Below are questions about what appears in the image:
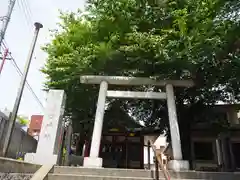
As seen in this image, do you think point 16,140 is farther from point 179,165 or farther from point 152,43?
point 152,43

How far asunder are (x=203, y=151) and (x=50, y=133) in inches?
495

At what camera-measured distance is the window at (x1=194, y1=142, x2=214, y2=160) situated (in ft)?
51.4

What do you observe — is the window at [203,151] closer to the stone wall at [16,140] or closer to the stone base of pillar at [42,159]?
the stone base of pillar at [42,159]

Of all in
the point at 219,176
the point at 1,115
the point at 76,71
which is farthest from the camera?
the point at 1,115

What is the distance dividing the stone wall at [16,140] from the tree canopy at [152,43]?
12.0 ft

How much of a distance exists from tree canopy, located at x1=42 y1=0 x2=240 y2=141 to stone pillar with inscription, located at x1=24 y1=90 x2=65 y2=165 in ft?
5.52

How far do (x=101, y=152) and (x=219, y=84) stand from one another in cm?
913

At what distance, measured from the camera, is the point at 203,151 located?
15844 millimetres

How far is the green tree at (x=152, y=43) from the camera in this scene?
7.45m

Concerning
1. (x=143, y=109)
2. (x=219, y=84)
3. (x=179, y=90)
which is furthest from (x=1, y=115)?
(x=219, y=84)

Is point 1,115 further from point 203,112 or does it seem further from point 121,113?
point 203,112

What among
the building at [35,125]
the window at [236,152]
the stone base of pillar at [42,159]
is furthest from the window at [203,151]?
the building at [35,125]

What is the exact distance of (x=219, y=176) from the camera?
636 cm

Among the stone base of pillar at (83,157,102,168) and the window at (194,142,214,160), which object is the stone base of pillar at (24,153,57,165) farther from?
the window at (194,142,214,160)
